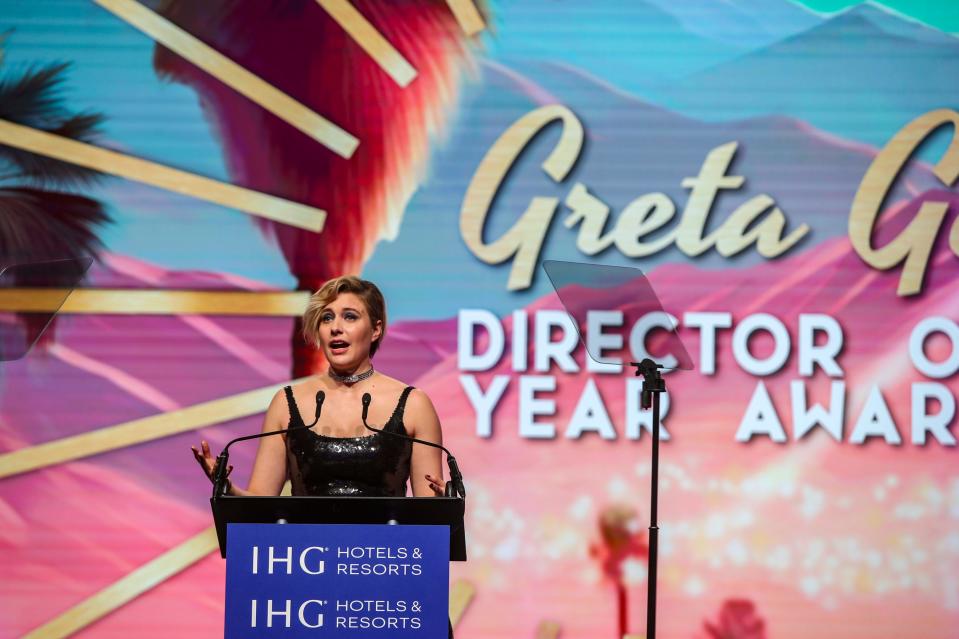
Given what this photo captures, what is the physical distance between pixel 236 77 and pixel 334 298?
165cm

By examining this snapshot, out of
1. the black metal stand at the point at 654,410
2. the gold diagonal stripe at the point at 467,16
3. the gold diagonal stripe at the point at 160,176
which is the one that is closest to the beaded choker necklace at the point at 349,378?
the black metal stand at the point at 654,410

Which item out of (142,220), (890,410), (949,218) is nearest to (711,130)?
(949,218)

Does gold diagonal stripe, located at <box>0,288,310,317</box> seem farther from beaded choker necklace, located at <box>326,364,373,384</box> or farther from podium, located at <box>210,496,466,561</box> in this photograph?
podium, located at <box>210,496,466,561</box>

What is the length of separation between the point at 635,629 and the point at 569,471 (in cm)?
58

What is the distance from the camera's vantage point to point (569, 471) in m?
4.44

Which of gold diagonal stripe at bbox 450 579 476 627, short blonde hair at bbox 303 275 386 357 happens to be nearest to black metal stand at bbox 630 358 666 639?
short blonde hair at bbox 303 275 386 357

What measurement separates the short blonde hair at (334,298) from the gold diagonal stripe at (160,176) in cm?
134

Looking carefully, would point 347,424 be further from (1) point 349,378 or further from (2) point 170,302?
(2) point 170,302

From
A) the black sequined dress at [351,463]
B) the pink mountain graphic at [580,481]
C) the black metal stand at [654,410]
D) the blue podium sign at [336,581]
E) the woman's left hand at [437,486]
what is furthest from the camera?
the pink mountain graphic at [580,481]

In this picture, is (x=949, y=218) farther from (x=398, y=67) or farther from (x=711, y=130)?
(x=398, y=67)

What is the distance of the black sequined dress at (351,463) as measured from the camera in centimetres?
310

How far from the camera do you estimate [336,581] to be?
2572 mm

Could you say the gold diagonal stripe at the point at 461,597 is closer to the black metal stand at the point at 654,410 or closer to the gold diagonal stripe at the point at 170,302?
the black metal stand at the point at 654,410

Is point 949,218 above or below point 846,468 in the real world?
above
